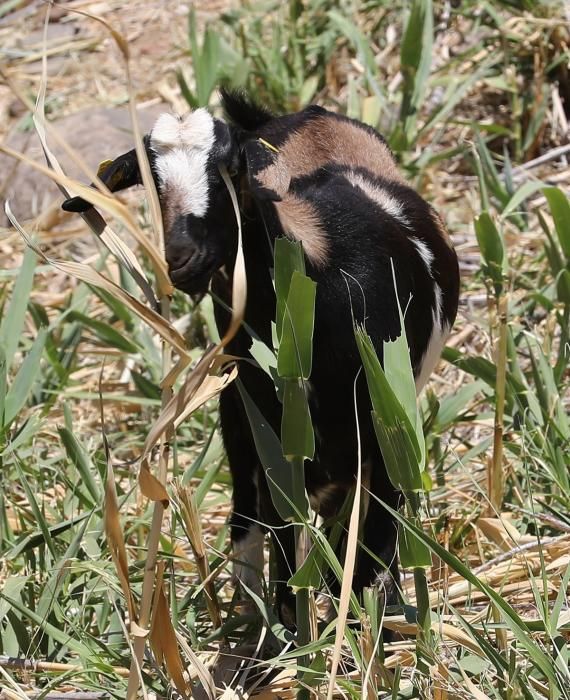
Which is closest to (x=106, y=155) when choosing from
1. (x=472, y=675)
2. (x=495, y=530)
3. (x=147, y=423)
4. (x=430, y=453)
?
(x=147, y=423)

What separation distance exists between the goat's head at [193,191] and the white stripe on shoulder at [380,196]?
19.4 inches

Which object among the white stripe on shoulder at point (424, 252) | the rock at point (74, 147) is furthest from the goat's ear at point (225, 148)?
the rock at point (74, 147)

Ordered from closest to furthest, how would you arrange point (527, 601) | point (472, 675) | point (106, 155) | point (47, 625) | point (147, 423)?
point (472, 675) < point (47, 625) < point (527, 601) < point (147, 423) < point (106, 155)

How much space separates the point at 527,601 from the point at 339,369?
69 cm

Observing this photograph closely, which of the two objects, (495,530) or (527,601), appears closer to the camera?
(527,601)

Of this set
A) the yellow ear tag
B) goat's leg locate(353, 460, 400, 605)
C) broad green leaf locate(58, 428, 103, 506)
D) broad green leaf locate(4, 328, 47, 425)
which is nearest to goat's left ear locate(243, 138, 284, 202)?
the yellow ear tag

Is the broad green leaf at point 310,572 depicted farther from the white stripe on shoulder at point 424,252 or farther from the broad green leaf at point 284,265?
the white stripe on shoulder at point 424,252

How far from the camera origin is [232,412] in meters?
2.79

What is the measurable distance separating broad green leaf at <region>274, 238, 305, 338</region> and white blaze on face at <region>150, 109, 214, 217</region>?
1.04ft

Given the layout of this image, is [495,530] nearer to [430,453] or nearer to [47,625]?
[430,453]

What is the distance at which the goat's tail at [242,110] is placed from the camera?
9.25 feet

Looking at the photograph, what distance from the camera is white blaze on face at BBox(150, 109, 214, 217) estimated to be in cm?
227

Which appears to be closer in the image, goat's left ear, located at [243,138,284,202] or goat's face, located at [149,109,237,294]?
goat's face, located at [149,109,237,294]

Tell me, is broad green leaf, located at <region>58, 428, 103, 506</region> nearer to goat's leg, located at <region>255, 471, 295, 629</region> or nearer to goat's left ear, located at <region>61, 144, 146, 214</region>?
goat's leg, located at <region>255, 471, 295, 629</region>
